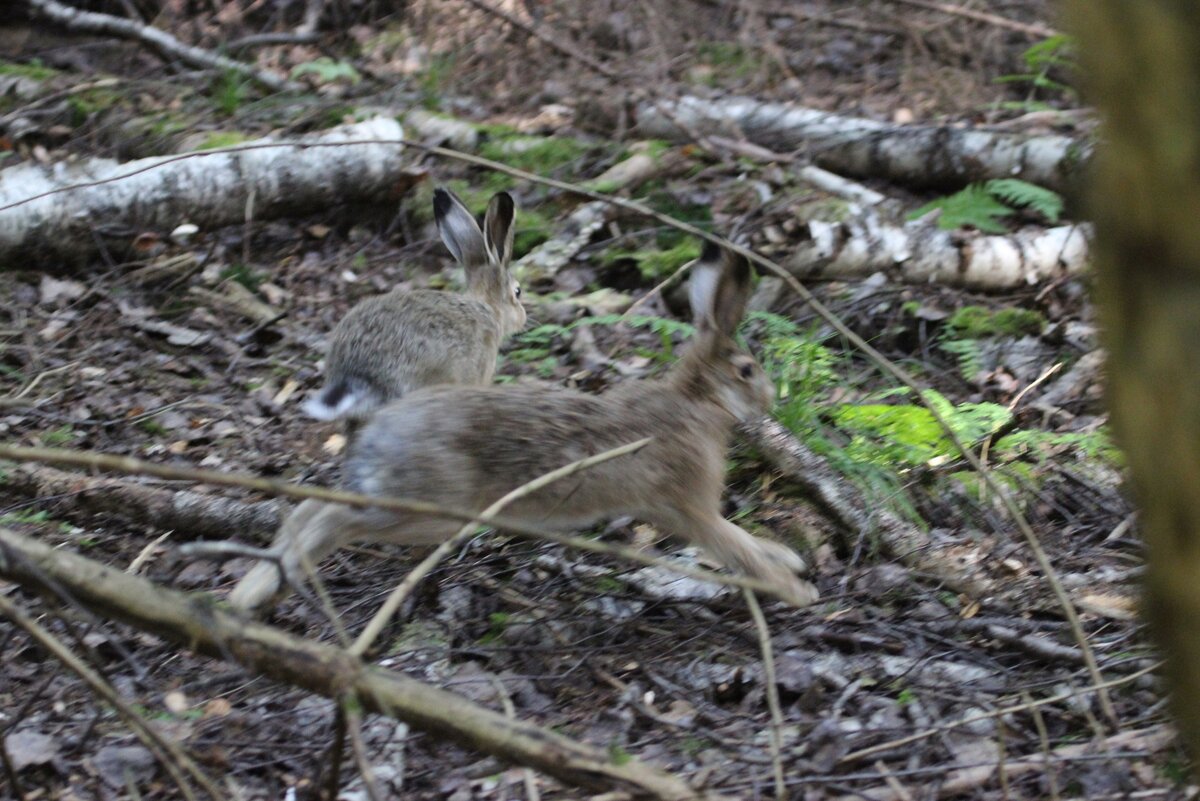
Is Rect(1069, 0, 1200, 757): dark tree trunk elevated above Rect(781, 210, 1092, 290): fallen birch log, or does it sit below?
above

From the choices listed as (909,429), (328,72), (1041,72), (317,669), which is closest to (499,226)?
(909,429)

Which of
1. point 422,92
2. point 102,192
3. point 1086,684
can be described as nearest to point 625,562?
point 1086,684

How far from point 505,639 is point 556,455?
2.61 ft

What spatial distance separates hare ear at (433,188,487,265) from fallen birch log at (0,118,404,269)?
49.0 inches

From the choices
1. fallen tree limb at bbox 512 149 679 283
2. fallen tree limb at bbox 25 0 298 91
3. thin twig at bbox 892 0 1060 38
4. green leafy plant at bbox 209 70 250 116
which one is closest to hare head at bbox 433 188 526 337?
fallen tree limb at bbox 512 149 679 283

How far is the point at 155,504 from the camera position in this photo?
5.74 m

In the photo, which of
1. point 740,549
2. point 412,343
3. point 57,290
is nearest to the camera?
point 740,549

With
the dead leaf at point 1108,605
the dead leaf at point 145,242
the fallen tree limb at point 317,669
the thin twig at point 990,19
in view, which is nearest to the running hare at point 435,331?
the dead leaf at point 145,242

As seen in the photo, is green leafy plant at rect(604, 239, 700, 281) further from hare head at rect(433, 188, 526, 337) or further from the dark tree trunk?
the dark tree trunk

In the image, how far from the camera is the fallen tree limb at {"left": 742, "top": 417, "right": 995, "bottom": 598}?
207 inches

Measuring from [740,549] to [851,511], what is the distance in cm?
76

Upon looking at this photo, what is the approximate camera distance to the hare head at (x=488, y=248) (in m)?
7.50

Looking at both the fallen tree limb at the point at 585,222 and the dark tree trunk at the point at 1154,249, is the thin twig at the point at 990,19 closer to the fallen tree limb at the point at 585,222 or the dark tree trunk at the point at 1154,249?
the fallen tree limb at the point at 585,222

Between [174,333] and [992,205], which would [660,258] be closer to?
[992,205]
